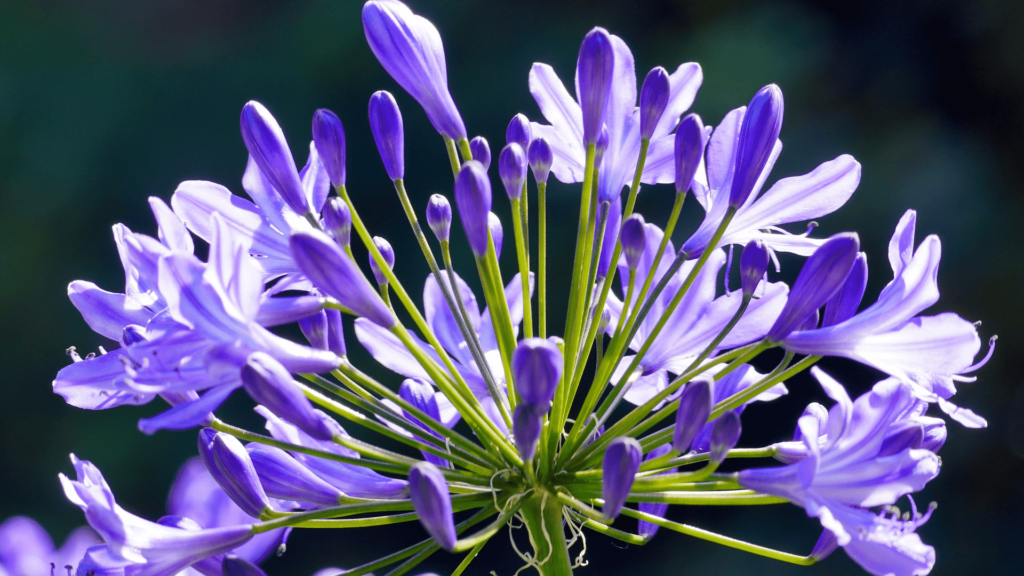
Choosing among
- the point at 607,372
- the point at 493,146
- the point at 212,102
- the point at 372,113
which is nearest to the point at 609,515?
the point at 607,372

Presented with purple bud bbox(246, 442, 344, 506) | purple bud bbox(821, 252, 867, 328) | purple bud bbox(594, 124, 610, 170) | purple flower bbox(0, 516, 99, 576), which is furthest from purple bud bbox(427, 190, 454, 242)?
purple flower bbox(0, 516, 99, 576)

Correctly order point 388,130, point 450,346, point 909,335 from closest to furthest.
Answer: point 909,335, point 388,130, point 450,346

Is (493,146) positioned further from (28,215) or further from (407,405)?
(407,405)

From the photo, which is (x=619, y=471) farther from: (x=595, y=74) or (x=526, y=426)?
(x=595, y=74)

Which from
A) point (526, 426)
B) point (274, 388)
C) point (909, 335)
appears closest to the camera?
point (274, 388)

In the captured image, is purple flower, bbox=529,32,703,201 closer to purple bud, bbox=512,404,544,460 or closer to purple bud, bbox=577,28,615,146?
purple bud, bbox=577,28,615,146

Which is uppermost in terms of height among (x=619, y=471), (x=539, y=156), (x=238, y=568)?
(x=539, y=156)

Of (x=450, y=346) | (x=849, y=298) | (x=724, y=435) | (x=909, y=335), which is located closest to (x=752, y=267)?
(x=849, y=298)

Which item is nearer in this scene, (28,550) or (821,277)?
(821,277)
